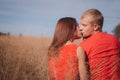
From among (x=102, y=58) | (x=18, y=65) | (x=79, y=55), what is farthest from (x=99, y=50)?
(x=18, y=65)

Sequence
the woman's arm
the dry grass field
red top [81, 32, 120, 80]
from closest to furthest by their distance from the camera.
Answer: the woman's arm
red top [81, 32, 120, 80]
the dry grass field

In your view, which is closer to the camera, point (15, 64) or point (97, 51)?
point (97, 51)

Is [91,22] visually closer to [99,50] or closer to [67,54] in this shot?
[99,50]

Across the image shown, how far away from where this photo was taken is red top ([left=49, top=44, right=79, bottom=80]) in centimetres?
420

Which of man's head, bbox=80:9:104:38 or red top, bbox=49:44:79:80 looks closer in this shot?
red top, bbox=49:44:79:80

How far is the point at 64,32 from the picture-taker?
426 cm

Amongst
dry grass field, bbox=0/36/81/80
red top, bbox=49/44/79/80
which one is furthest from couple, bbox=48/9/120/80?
dry grass field, bbox=0/36/81/80

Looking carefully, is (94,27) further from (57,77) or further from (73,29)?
(57,77)

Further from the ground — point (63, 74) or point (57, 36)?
point (57, 36)

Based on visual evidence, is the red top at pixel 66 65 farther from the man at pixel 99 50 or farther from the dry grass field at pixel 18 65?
the dry grass field at pixel 18 65

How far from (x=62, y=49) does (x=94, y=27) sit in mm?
520

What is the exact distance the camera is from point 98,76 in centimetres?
424

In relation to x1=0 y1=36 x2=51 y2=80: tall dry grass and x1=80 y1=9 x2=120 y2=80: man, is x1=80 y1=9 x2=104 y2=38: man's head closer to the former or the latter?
x1=80 y1=9 x2=120 y2=80: man

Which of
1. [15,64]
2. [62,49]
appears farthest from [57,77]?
[15,64]
